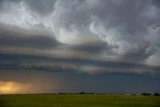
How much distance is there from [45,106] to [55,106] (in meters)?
2.87

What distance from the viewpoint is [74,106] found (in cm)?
10512

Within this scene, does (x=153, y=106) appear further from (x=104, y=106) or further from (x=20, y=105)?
(x=20, y=105)

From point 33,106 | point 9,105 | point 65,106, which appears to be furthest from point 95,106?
point 9,105

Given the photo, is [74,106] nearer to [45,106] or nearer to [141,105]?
[45,106]

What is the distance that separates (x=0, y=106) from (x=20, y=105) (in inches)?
228

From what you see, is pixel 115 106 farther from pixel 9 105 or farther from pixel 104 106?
pixel 9 105

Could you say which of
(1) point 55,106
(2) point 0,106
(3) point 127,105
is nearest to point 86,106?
(1) point 55,106

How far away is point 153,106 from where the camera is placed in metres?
116

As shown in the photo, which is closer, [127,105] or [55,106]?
[55,106]

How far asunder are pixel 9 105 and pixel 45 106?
12233 mm

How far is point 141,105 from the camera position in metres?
117

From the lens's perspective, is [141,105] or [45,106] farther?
[141,105]

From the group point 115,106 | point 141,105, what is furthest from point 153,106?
point 115,106

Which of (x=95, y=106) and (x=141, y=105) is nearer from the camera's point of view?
(x=95, y=106)
